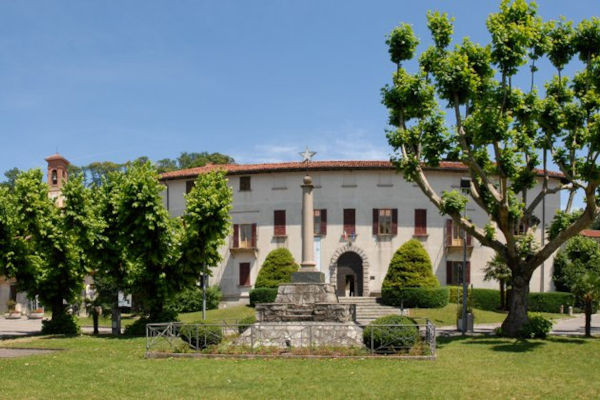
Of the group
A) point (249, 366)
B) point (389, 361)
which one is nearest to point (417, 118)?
point (389, 361)

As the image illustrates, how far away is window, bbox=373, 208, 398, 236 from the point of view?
43.2 m

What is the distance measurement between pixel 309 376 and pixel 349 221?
28.9m

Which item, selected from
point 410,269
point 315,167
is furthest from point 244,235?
point 410,269

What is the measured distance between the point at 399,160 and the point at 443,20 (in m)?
5.42

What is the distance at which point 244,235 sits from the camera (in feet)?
147

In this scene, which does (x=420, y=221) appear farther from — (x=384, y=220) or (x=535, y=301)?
(x=535, y=301)

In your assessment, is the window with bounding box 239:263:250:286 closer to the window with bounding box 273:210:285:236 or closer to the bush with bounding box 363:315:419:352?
the window with bounding box 273:210:285:236

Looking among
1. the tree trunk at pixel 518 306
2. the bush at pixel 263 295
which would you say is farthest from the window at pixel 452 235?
the tree trunk at pixel 518 306

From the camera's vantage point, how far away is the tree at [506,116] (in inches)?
836

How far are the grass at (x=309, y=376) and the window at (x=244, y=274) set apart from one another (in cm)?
2386

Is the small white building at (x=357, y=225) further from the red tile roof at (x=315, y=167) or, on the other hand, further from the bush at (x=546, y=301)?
the bush at (x=546, y=301)

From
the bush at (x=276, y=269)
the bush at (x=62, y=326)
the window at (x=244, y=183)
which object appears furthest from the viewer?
the window at (x=244, y=183)

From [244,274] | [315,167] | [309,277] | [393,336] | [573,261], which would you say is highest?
[315,167]

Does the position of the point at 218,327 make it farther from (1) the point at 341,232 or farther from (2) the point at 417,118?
(1) the point at 341,232
